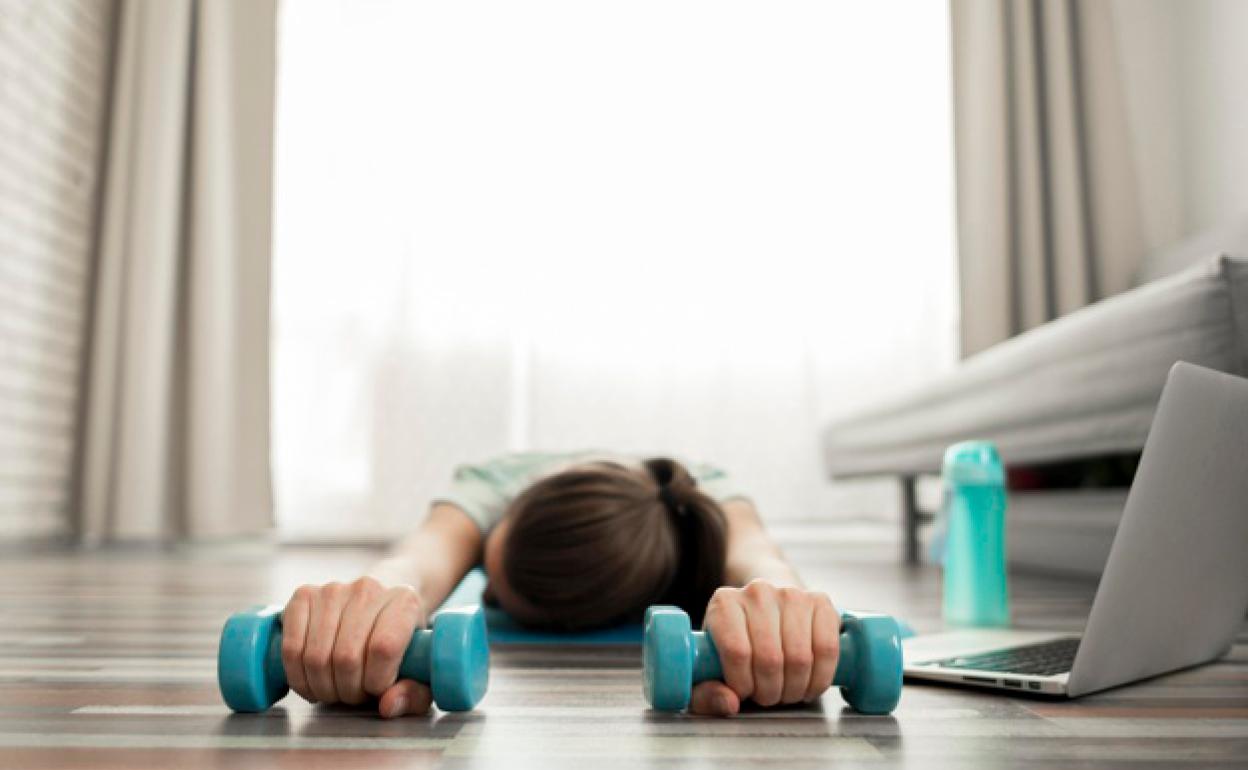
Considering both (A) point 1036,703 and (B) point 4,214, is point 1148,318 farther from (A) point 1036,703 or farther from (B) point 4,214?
(B) point 4,214

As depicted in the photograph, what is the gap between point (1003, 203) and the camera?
317cm

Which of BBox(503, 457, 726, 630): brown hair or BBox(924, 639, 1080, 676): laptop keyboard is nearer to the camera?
BBox(924, 639, 1080, 676): laptop keyboard

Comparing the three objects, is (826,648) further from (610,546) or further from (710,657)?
(610,546)

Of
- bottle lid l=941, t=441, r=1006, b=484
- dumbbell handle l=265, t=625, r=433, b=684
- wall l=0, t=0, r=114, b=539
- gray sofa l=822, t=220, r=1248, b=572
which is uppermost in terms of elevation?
wall l=0, t=0, r=114, b=539

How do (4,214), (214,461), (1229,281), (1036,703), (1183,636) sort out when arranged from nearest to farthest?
(1036,703) < (1183,636) < (1229,281) < (4,214) < (214,461)

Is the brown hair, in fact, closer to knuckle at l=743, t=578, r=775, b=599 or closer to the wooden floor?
the wooden floor

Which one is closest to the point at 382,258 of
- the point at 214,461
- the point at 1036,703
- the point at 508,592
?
the point at 214,461

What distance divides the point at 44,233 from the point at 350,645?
2.74 metres

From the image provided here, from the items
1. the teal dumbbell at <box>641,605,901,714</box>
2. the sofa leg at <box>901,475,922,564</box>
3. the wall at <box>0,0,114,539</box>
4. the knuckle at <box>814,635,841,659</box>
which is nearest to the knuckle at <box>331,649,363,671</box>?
the teal dumbbell at <box>641,605,901,714</box>

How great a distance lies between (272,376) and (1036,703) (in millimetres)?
2846

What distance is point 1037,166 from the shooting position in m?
3.19

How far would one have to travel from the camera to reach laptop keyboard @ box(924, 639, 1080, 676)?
932mm

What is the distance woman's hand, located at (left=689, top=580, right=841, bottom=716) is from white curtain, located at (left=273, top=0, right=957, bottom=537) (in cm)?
252

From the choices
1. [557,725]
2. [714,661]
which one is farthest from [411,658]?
[714,661]
